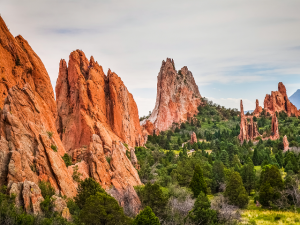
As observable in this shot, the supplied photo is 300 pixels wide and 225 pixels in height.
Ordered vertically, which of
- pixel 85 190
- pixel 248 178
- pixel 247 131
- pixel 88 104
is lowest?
pixel 248 178

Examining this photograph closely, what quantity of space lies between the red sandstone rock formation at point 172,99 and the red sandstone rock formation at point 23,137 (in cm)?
10214

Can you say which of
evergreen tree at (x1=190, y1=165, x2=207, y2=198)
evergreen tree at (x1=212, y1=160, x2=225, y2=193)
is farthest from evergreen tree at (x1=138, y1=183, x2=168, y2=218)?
evergreen tree at (x1=212, y1=160, x2=225, y2=193)

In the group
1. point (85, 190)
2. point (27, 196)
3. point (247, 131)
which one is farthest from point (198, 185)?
point (247, 131)

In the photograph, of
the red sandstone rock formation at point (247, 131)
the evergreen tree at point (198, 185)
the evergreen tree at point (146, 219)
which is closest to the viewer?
the evergreen tree at point (146, 219)

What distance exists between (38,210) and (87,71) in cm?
3713

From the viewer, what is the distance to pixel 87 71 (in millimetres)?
60031

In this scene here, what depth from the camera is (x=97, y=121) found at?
178 feet

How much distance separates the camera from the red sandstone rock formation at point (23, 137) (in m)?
27.7

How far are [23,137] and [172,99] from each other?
411 feet

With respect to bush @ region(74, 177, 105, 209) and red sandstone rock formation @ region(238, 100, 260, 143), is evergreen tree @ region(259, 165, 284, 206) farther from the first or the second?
red sandstone rock formation @ region(238, 100, 260, 143)

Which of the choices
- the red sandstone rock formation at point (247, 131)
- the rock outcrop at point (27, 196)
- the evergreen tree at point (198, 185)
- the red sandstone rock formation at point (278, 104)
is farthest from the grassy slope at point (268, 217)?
the red sandstone rock formation at point (278, 104)

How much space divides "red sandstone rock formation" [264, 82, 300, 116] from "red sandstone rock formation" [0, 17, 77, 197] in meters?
135

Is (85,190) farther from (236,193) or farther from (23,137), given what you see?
(236,193)

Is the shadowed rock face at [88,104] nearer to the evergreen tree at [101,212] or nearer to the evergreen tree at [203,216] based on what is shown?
the evergreen tree at [203,216]
